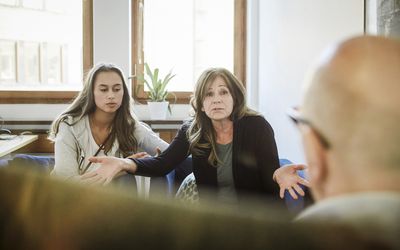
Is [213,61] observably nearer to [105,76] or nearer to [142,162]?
[105,76]

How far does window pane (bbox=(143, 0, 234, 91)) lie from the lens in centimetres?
379

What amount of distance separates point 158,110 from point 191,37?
2.65 ft

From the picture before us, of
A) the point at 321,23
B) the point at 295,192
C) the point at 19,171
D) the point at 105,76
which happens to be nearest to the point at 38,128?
the point at 105,76

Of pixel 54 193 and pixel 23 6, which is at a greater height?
pixel 23 6

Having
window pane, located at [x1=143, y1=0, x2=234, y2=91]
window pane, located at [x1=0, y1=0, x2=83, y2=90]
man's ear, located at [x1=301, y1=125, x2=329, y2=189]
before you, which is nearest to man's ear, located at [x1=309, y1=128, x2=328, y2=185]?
man's ear, located at [x1=301, y1=125, x2=329, y2=189]

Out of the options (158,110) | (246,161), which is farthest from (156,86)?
(246,161)

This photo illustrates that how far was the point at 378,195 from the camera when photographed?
24cm

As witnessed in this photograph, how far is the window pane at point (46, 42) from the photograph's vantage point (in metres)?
3.60

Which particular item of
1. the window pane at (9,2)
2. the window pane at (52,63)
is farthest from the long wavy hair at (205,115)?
the window pane at (9,2)

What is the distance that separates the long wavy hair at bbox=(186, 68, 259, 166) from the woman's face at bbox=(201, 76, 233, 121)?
18mm

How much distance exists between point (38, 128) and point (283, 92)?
6.48 ft

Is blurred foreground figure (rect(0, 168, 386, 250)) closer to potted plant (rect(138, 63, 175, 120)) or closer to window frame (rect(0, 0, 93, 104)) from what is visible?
potted plant (rect(138, 63, 175, 120))

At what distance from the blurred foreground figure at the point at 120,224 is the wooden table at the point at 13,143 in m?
2.41

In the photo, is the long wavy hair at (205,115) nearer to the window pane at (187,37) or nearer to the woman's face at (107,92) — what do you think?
the woman's face at (107,92)
